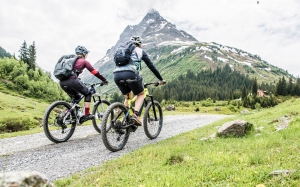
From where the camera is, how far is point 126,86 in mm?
9305

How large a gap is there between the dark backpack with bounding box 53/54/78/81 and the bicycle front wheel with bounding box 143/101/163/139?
12.0 feet

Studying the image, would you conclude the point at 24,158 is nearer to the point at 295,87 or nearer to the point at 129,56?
the point at 129,56

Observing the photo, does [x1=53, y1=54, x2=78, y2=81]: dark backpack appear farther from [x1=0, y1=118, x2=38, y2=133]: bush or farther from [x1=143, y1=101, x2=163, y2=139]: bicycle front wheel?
[x1=0, y1=118, x2=38, y2=133]: bush

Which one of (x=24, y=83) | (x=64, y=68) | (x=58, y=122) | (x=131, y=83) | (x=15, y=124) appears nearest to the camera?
(x=131, y=83)

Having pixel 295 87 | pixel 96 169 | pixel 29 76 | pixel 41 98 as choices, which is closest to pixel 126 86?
pixel 96 169

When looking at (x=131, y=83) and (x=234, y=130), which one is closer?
(x=131, y=83)

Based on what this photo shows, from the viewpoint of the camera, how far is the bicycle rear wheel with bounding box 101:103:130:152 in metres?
8.28

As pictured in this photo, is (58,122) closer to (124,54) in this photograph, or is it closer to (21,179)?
(124,54)

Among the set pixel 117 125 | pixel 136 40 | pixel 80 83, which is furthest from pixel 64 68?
pixel 117 125

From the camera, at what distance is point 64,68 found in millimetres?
9648

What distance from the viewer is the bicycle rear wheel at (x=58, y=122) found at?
9734 mm

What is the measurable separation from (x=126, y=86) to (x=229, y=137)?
14.4ft

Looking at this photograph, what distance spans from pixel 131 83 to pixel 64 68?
3.02 meters

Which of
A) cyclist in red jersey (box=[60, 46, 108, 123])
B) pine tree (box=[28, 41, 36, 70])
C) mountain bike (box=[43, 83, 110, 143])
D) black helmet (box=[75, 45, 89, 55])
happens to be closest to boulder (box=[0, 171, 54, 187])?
mountain bike (box=[43, 83, 110, 143])
